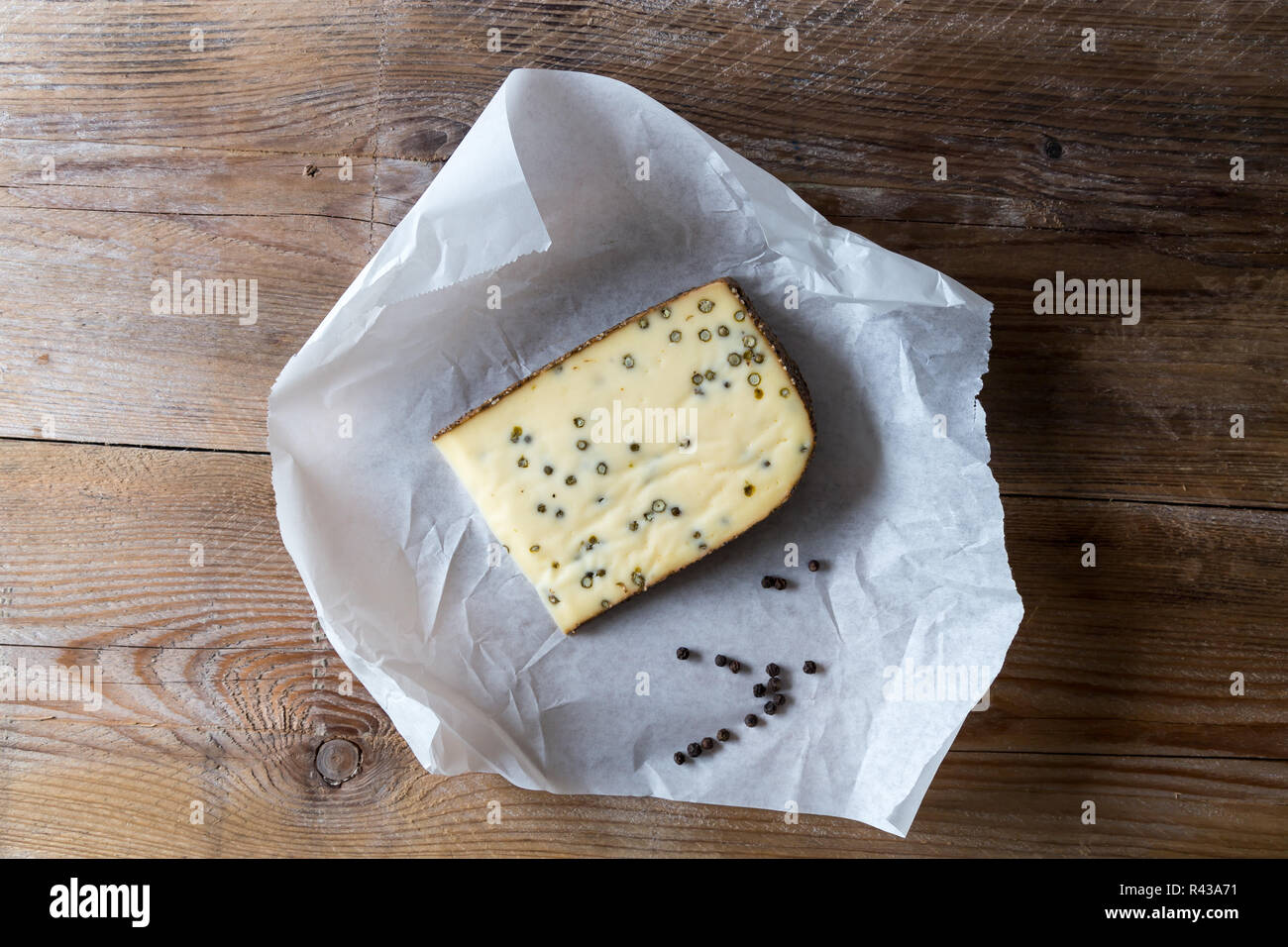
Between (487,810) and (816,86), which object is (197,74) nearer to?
(816,86)

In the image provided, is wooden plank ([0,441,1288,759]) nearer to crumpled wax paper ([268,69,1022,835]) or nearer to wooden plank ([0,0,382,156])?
crumpled wax paper ([268,69,1022,835])

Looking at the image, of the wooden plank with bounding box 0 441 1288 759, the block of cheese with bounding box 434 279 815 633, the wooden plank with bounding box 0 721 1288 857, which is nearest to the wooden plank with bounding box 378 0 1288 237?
the block of cheese with bounding box 434 279 815 633

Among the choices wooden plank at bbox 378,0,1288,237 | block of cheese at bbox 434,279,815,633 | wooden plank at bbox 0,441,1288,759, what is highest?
wooden plank at bbox 378,0,1288,237

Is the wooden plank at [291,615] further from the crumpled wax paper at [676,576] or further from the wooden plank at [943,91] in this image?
the wooden plank at [943,91]

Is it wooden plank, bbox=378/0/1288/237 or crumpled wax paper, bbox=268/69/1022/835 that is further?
wooden plank, bbox=378/0/1288/237

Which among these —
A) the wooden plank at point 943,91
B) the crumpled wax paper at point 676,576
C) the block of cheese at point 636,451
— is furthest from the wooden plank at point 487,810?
the wooden plank at point 943,91

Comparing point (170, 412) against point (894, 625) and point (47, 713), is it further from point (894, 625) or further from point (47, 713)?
point (894, 625)

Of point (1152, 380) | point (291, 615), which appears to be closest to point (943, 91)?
point (1152, 380)
